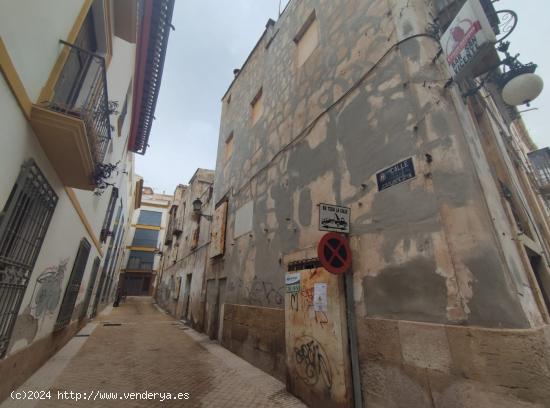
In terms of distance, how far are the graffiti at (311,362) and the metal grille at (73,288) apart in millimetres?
5210

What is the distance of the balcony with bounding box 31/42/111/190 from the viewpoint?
9.53 feet

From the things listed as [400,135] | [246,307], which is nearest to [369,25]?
[400,135]

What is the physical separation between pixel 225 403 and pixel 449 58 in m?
5.73

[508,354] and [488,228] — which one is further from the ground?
[488,228]

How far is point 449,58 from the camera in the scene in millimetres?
3412

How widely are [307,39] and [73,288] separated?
347 inches

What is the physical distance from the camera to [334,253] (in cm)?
358

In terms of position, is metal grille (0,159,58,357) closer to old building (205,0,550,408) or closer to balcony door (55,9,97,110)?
balcony door (55,9,97,110)

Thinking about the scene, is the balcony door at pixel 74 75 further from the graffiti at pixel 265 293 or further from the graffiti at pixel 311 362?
the graffiti at pixel 311 362

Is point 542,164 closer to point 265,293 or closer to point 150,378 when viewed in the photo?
point 265,293

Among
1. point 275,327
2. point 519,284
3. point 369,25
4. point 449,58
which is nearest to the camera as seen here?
point 519,284

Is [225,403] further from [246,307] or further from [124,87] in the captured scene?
[124,87]

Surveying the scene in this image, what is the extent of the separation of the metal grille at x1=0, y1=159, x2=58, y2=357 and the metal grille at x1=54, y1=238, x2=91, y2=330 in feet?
9.72

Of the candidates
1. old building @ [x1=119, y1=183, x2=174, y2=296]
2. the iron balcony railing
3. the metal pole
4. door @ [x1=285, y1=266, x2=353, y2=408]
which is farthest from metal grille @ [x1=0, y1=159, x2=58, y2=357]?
old building @ [x1=119, y1=183, x2=174, y2=296]
